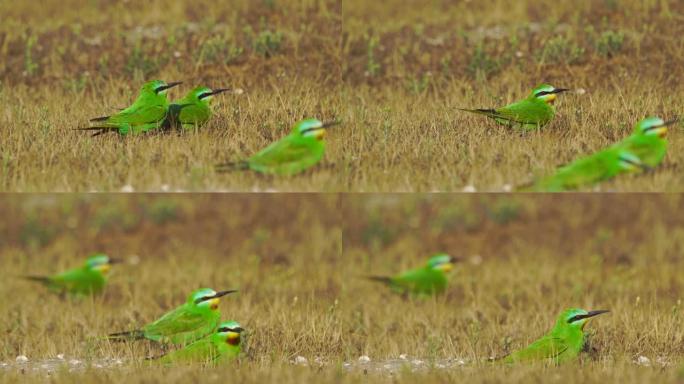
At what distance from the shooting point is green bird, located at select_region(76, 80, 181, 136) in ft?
31.0

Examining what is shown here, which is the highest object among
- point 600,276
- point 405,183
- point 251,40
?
point 251,40

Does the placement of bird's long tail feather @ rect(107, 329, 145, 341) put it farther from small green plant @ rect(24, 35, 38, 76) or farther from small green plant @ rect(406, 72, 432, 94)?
small green plant @ rect(24, 35, 38, 76)

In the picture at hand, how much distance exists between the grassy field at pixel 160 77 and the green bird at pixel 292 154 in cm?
7

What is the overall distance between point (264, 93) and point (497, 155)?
238 centimetres

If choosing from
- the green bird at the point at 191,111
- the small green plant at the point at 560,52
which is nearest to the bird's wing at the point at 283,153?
the green bird at the point at 191,111

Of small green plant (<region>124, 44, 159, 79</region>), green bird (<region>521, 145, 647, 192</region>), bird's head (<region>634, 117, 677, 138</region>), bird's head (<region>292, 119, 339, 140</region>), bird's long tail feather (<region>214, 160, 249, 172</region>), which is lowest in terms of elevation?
green bird (<region>521, 145, 647, 192</region>)

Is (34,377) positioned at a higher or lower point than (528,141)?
lower

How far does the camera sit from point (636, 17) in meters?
12.8

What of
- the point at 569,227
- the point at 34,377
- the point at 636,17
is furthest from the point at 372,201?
the point at 34,377

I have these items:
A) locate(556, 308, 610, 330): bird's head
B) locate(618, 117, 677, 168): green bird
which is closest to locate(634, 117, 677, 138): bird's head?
locate(618, 117, 677, 168): green bird

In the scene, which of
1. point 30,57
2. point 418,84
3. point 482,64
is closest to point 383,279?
point 418,84

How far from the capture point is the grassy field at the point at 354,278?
943cm

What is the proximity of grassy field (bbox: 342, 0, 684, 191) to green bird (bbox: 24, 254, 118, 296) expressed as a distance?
8.43 feet

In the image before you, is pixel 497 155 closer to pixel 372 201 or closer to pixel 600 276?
pixel 600 276
